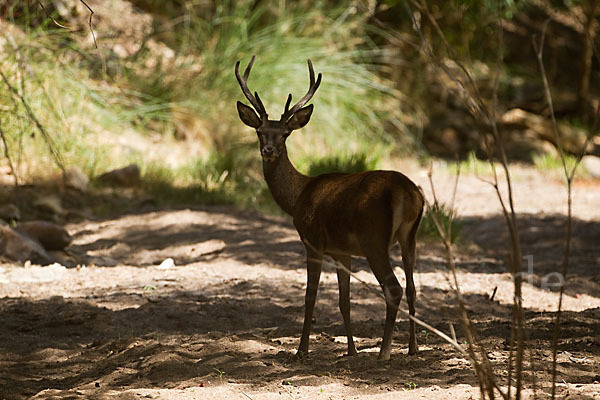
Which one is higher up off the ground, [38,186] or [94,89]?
[94,89]

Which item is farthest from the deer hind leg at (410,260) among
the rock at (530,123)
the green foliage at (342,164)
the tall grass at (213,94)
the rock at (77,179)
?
the rock at (530,123)

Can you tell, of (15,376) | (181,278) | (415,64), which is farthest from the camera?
(415,64)

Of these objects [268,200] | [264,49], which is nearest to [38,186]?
[268,200]

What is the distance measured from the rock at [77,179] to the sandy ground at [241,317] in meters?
0.58

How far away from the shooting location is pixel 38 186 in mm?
8648

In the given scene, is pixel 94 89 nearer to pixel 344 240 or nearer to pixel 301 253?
pixel 301 253

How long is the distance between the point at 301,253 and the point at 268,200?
232 cm

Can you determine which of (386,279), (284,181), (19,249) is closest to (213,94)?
(19,249)

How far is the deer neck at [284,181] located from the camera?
4.85m

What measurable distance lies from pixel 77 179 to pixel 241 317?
412cm

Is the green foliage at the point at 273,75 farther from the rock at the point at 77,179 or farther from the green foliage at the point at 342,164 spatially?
the rock at the point at 77,179

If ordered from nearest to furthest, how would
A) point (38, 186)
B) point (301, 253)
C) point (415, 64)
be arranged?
point (301, 253) → point (38, 186) → point (415, 64)

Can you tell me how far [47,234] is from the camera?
6.88m

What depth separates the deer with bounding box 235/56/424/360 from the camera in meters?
4.14
